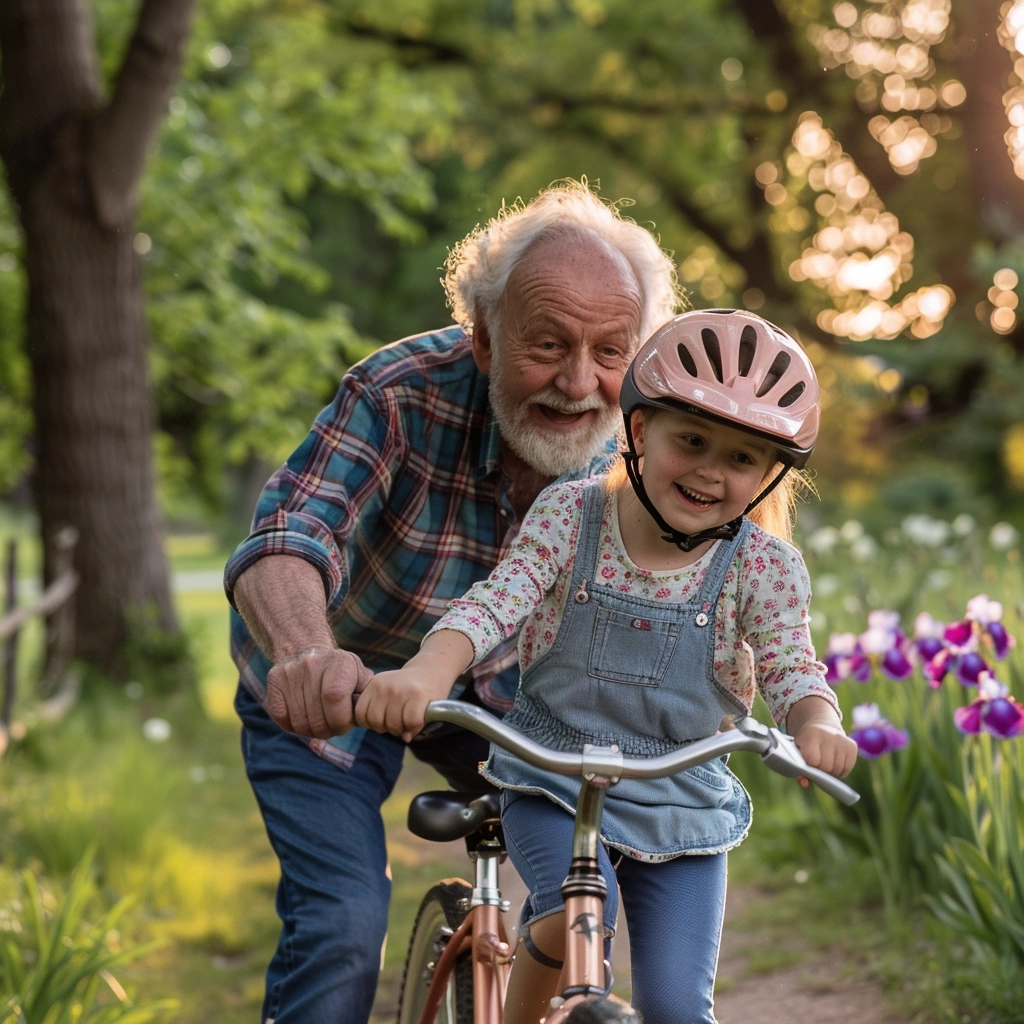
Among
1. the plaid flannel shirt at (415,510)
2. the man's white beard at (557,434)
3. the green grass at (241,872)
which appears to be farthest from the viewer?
the green grass at (241,872)

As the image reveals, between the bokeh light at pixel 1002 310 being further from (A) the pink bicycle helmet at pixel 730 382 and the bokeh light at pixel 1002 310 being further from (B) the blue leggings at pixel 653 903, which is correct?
(B) the blue leggings at pixel 653 903

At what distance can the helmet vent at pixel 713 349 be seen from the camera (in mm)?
2150

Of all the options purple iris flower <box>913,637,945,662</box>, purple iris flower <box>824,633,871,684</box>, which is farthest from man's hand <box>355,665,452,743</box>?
purple iris flower <box>824,633,871,684</box>

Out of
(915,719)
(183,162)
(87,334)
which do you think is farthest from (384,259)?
(915,719)

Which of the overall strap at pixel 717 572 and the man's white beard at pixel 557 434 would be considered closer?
the overall strap at pixel 717 572

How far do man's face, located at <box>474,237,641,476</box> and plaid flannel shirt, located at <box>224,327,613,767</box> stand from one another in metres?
0.11

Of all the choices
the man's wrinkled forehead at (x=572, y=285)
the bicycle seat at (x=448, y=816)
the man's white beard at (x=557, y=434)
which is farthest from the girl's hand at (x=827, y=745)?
the man's wrinkled forehead at (x=572, y=285)

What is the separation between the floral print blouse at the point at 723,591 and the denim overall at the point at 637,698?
0.03 metres

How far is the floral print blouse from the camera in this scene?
2.22m

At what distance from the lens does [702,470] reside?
2168 mm

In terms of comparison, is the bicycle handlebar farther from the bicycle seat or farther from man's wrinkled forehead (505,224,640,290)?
man's wrinkled forehead (505,224,640,290)

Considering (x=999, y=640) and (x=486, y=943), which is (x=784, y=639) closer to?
(x=486, y=943)

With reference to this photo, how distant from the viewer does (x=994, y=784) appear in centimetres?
367

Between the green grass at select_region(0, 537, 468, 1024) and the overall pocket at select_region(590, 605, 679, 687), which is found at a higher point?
the overall pocket at select_region(590, 605, 679, 687)
